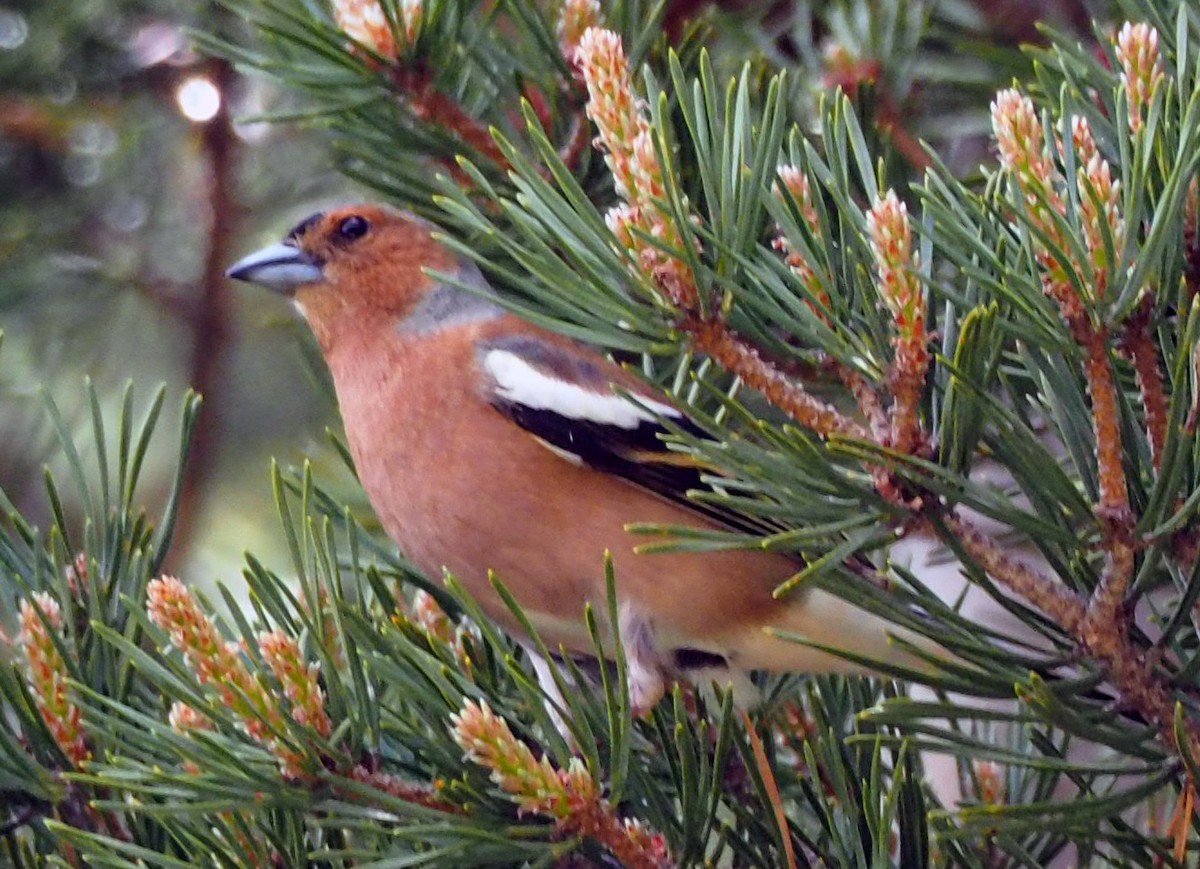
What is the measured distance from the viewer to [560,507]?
1.70 m

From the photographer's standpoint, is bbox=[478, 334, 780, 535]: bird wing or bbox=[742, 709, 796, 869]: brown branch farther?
bbox=[478, 334, 780, 535]: bird wing

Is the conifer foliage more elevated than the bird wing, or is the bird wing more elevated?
the bird wing

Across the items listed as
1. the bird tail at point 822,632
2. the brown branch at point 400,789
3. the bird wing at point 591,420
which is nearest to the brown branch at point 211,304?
the bird wing at point 591,420

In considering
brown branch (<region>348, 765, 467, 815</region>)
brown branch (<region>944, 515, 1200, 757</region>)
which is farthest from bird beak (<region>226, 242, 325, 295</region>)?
brown branch (<region>944, 515, 1200, 757</region>)

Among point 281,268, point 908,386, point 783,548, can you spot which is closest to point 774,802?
point 783,548

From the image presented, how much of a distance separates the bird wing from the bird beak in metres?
0.37

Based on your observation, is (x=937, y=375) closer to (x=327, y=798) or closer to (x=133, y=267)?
(x=327, y=798)

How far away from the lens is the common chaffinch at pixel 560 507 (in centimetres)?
168

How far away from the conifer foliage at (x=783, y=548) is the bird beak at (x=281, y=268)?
642mm

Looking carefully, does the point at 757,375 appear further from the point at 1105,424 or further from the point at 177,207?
the point at 177,207

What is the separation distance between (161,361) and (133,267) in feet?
0.70

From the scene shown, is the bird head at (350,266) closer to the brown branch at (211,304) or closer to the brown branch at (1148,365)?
the brown branch at (211,304)

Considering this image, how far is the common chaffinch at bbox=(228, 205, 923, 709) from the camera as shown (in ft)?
5.50

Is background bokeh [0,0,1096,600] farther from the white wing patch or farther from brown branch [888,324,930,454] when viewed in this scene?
brown branch [888,324,930,454]
